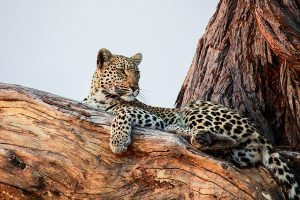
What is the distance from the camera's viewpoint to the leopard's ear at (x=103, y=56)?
9805 mm

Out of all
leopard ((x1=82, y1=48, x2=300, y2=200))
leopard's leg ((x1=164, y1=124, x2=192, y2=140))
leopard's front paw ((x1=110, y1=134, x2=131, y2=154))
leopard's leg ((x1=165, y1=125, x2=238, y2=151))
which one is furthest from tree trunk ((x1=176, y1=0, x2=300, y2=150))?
leopard's front paw ((x1=110, y1=134, x2=131, y2=154))

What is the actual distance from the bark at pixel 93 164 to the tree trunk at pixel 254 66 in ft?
6.52

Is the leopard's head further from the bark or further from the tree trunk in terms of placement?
the tree trunk

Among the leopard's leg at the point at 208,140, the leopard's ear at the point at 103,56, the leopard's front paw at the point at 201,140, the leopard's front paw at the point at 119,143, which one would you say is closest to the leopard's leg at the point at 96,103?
the leopard's ear at the point at 103,56

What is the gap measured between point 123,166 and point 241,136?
1.60 m

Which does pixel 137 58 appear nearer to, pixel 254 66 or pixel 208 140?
pixel 254 66

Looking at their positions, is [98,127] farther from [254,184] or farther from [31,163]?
[254,184]

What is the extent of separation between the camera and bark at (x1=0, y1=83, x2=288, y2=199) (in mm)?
7391

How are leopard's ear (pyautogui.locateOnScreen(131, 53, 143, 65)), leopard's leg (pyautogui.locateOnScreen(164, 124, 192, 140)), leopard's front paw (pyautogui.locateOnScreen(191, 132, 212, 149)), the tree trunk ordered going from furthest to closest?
leopard's ear (pyautogui.locateOnScreen(131, 53, 143, 65))
the tree trunk
leopard's leg (pyautogui.locateOnScreen(164, 124, 192, 140))
leopard's front paw (pyautogui.locateOnScreen(191, 132, 212, 149))

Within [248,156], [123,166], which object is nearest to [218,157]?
A: [248,156]

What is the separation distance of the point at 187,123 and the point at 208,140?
0.97 metres

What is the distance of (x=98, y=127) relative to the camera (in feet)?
25.8

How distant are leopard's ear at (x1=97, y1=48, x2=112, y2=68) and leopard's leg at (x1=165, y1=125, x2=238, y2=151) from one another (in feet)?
7.96

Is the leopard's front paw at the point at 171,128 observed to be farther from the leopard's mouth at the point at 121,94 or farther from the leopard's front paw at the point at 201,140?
the leopard's mouth at the point at 121,94
